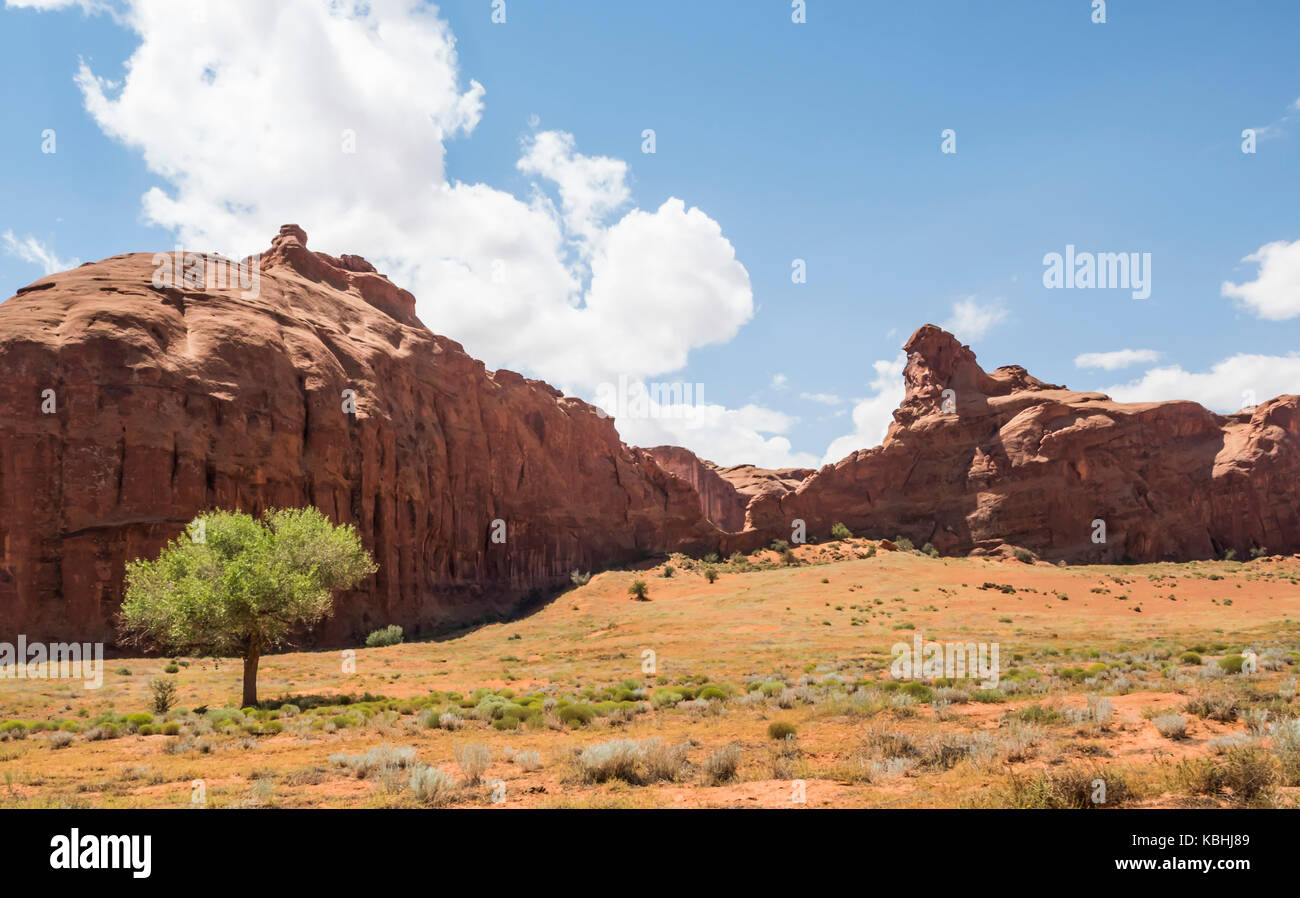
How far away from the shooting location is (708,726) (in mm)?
14562

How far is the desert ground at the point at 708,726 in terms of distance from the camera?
29.3ft

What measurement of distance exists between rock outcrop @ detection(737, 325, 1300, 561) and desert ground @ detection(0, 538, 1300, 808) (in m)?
32.4

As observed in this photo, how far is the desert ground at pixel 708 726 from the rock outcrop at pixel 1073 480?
32369 millimetres

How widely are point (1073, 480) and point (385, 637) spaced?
65502mm

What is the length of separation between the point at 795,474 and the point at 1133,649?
118 m

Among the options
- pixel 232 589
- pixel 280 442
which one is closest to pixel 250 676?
pixel 232 589

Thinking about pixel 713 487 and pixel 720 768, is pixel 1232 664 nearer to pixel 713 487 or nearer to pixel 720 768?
pixel 720 768

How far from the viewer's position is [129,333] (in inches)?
1604

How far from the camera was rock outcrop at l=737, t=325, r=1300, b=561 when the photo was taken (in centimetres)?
6944

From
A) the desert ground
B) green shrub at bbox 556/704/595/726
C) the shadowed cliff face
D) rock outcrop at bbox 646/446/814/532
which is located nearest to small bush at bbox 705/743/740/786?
the desert ground

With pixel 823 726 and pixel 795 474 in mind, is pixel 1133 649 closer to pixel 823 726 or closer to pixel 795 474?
pixel 823 726

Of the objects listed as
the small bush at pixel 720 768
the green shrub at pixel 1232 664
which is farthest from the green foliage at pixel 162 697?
the green shrub at pixel 1232 664

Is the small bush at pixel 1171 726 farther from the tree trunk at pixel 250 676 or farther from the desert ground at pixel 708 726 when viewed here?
the tree trunk at pixel 250 676
